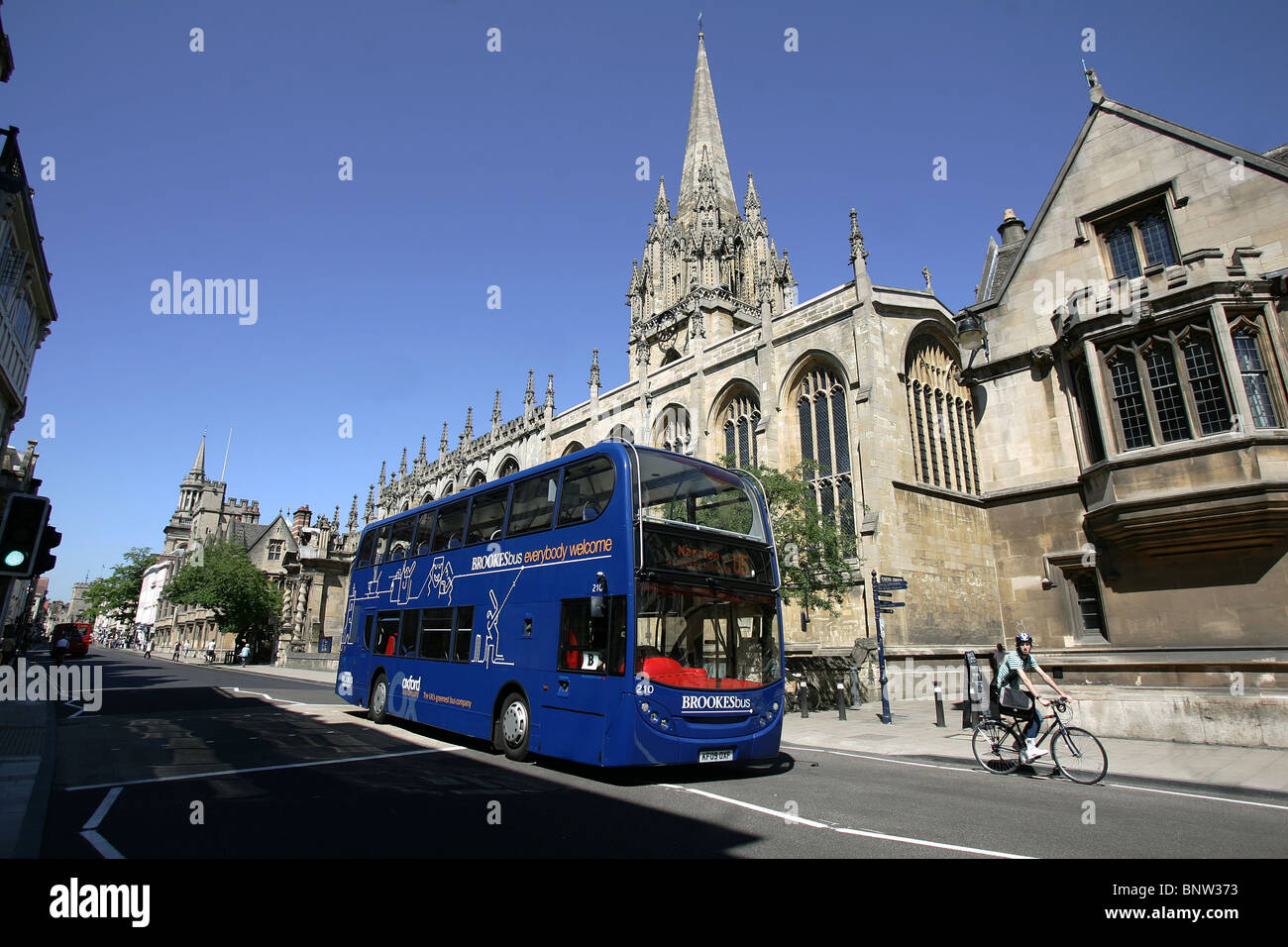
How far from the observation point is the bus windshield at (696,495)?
28.3 feet

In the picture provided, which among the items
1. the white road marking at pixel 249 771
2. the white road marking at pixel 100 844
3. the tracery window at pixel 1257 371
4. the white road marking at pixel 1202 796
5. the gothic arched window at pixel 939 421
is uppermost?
the gothic arched window at pixel 939 421

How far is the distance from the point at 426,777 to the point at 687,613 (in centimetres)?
359

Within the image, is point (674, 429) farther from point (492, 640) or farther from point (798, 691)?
point (492, 640)

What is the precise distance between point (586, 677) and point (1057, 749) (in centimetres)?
658

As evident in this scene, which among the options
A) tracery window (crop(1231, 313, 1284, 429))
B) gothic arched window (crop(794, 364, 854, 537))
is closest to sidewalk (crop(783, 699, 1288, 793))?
tracery window (crop(1231, 313, 1284, 429))

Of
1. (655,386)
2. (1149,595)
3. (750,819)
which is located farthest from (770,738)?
(655,386)

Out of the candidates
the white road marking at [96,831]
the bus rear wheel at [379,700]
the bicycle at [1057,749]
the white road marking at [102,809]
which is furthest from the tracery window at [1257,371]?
the white road marking at [102,809]

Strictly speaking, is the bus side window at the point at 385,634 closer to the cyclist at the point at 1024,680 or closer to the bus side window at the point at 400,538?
the bus side window at the point at 400,538

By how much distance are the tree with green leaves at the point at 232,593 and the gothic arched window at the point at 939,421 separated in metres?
43.7

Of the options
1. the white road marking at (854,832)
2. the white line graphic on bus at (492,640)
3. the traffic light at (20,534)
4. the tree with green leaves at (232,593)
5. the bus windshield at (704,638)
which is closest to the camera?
the white road marking at (854,832)

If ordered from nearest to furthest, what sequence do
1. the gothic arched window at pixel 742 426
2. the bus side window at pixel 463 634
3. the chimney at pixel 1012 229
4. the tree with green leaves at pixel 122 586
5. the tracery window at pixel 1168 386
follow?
the bus side window at pixel 463 634 → the tracery window at pixel 1168 386 → the chimney at pixel 1012 229 → the gothic arched window at pixel 742 426 → the tree with green leaves at pixel 122 586

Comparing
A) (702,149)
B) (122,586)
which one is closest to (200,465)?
(122,586)

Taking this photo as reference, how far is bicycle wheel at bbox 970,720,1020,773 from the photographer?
339 inches

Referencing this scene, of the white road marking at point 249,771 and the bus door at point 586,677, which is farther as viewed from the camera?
the bus door at point 586,677
